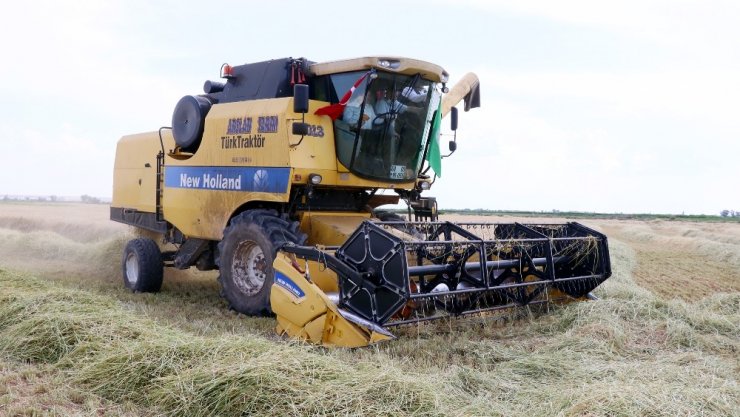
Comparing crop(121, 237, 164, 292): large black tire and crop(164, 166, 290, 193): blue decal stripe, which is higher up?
Answer: crop(164, 166, 290, 193): blue decal stripe

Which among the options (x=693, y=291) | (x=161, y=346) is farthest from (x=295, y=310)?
(x=693, y=291)

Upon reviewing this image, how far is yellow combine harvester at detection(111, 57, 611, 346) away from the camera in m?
4.94

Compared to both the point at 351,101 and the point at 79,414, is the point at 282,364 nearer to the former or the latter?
the point at 79,414

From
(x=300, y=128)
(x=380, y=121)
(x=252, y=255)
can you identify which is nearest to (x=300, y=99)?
(x=300, y=128)

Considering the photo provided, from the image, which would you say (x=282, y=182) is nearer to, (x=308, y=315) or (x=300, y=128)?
(x=300, y=128)

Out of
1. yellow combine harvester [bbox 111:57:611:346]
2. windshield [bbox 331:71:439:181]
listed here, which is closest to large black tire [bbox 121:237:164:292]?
yellow combine harvester [bbox 111:57:611:346]

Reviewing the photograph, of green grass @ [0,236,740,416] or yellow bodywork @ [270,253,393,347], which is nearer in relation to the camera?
green grass @ [0,236,740,416]

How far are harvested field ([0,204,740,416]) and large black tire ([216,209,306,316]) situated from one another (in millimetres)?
196

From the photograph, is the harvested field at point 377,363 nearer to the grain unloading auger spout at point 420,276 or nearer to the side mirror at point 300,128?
the grain unloading auger spout at point 420,276

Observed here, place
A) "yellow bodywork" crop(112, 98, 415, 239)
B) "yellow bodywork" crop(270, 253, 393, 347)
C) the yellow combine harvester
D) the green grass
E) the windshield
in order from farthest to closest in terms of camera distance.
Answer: the windshield < "yellow bodywork" crop(112, 98, 415, 239) < the yellow combine harvester < "yellow bodywork" crop(270, 253, 393, 347) < the green grass

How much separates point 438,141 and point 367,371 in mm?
4108

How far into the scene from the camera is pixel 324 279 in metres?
5.60

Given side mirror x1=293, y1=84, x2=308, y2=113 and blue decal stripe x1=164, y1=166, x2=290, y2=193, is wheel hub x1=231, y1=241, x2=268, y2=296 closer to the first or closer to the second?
blue decal stripe x1=164, y1=166, x2=290, y2=193

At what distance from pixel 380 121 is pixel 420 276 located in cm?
201
